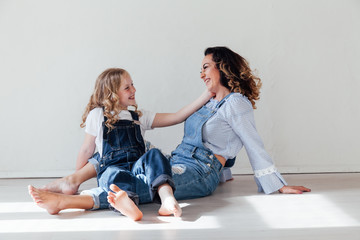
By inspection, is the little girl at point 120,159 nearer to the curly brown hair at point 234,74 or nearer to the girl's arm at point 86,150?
the girl's arm at point 86,150

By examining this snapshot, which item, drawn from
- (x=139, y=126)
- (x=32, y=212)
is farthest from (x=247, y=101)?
(x=32, y=212)

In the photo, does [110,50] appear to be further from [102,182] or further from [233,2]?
[102,182]

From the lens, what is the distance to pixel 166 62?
10.8 ft

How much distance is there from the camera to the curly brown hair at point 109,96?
2.55m

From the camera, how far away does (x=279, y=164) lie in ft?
11.0

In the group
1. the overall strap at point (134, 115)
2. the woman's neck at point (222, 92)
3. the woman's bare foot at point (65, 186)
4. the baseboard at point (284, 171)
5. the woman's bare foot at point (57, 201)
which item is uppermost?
the woman's neck at point (222, 92)

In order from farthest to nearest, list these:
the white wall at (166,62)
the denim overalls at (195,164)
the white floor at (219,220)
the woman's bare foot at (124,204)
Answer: the white wall at (166,62) < the denim overalls at (195,164) < the woman's bare foot at (124,204) < the white floor at (219,220)

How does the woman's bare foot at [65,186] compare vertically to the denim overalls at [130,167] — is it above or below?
below

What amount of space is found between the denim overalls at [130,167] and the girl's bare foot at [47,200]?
0.57 feet

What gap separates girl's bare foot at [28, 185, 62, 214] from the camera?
203 centimetres

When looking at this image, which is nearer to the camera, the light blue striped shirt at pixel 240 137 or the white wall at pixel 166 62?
the light blue striped shirt at pixel 240 137

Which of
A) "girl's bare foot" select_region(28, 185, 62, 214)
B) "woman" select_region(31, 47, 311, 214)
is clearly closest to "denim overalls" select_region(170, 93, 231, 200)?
"woman" select_region(31, 47, 311, 214)

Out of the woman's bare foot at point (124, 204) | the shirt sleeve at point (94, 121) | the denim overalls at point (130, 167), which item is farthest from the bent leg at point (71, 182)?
the woman's bare foot at point (124, 204)

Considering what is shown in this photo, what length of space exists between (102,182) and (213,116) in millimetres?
746
